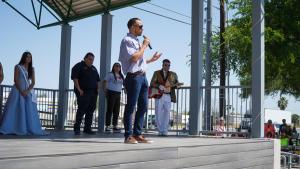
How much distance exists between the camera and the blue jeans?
19.2 feet

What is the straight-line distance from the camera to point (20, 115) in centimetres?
872

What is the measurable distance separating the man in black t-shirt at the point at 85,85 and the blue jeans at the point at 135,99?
127 inches

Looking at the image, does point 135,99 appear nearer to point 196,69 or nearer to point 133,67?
point 133,67

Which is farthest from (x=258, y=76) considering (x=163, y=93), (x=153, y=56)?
(x=153, y=56)

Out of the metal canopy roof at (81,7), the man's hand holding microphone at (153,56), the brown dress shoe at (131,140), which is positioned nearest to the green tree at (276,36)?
the metal canopy roof at (81,7)

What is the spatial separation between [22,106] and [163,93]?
2881 mm

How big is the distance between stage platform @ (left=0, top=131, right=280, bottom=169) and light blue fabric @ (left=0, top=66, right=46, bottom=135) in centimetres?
265

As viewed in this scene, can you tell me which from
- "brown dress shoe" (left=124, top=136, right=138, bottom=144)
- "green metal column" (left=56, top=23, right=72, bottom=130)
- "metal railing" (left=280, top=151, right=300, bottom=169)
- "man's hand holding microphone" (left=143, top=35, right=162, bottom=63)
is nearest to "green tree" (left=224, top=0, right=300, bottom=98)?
"metal railing" (left=280, top=151, right=300, bottom=169)

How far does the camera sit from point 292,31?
16062mm

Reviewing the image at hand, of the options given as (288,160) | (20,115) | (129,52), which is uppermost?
(129,52)

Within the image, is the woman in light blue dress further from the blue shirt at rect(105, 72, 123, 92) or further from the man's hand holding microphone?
the man's hand holding microphone

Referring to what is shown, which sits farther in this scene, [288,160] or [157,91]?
[288,160]

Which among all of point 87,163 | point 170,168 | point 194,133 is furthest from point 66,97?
point 87,163

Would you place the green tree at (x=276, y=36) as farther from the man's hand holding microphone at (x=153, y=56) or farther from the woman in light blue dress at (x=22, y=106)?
the man's hand holding microphone at (x=153, y=56)
